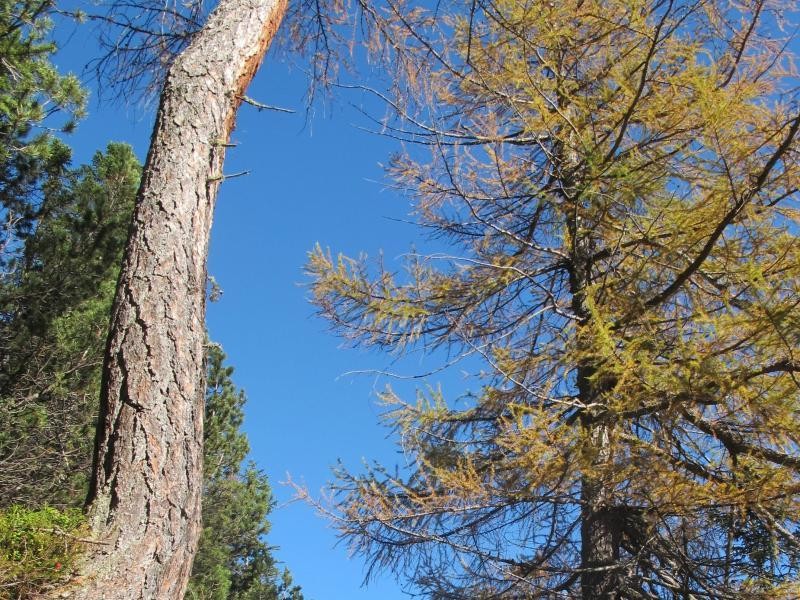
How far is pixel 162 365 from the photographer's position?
9.86 ft

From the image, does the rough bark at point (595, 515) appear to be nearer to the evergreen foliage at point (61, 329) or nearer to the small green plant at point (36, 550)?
the small green plant at point (36, 550)

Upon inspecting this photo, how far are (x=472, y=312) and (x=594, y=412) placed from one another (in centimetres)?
189

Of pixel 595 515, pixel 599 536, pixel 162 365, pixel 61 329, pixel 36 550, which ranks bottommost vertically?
pixel 36 550

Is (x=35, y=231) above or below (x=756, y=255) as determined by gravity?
above

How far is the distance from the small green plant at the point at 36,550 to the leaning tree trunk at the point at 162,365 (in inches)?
3.0

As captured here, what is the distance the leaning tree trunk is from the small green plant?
75 mm

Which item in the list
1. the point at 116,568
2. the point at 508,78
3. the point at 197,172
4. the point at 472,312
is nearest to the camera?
the point at 116,568

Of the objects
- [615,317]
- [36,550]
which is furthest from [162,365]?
[615,317]

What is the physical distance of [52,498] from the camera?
313 inches

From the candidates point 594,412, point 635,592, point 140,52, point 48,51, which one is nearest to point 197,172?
point 140,52

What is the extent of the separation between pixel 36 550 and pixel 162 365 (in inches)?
32.4

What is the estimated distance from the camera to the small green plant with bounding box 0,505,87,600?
260cm

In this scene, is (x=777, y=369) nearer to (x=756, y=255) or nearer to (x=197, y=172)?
(x=756, y=255)

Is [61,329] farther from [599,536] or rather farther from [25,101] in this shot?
[599,536]
